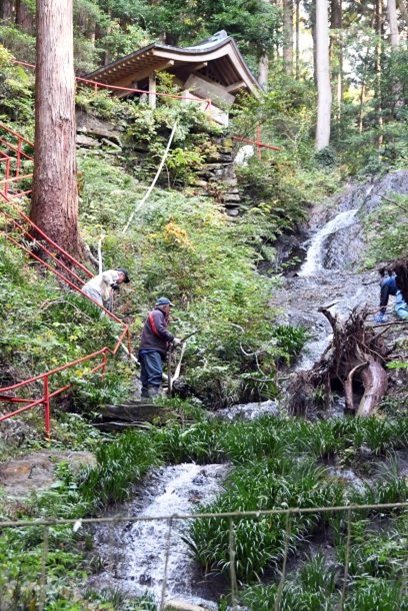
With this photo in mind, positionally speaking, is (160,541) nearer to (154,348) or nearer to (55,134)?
(154,348)

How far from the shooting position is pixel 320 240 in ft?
70.3

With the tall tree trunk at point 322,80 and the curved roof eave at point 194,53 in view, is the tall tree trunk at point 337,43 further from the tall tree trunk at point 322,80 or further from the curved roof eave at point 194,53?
the curved roof eave at point 194,53

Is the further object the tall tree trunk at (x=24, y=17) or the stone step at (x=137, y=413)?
the tall tree trunk at (x=24, y=17)

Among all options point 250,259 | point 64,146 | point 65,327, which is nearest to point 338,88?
point 250,259

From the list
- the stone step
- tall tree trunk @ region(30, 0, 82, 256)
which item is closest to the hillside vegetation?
the stone step

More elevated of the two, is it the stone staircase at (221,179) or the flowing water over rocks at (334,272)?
the stone staircase at (221,179)

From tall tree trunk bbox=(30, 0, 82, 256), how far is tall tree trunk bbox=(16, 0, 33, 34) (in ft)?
50.7

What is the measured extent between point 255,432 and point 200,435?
0.72 m

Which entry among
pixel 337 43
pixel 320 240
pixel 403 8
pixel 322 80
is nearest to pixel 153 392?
pixel 320 240

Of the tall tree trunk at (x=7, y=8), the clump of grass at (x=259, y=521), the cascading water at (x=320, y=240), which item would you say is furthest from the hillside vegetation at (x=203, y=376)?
the tall tree trunk at (x=7, y=8)

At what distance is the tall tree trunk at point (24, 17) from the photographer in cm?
2816

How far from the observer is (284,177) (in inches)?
875

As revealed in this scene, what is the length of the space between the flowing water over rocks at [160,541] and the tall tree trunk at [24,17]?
81.5ft

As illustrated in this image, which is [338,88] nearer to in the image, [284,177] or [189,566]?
[284,177]
